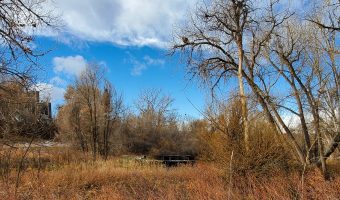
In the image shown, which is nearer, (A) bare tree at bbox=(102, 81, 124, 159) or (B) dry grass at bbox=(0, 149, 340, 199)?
(B) dry grass at bbox=(0, 149, 340, 199)

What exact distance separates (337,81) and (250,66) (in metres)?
3.57

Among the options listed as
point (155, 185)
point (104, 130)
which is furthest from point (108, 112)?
point (155, 185)

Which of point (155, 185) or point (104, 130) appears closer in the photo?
point (155, 185)

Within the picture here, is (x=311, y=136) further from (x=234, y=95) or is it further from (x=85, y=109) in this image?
(x=85, y=109)

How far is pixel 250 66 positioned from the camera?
1662cm

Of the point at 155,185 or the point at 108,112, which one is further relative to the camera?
the point at 108,112

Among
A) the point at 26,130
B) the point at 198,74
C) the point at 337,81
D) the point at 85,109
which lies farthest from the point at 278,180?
the point at 85,109

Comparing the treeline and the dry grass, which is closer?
the dry grass

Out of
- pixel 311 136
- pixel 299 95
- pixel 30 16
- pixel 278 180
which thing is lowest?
pixel 278 180

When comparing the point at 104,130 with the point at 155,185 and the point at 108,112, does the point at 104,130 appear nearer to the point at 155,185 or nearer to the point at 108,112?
the point at 108,112

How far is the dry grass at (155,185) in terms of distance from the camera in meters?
10.6

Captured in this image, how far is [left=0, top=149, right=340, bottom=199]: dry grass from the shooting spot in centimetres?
1064

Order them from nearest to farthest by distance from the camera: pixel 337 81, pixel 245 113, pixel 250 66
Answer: pixel 245 113, pixel 337 81, pixel 250 66

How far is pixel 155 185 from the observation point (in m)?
14.3
